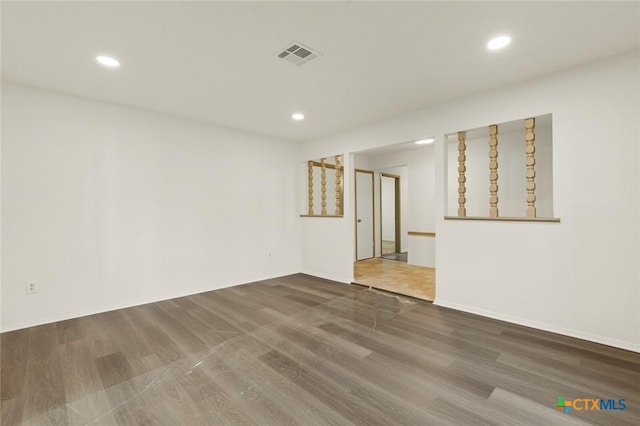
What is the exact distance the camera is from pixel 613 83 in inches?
96.0

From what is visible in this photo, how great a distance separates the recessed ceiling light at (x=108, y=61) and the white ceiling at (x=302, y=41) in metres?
0.07

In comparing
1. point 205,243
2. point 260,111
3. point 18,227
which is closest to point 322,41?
point 260,111

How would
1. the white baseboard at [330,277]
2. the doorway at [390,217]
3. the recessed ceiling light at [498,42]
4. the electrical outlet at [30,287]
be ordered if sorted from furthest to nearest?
the doorway at [390,217] → the white baseboard at [330,277] → the electrical outlet at [30,287] → the recessed ceiling light at [498,42]

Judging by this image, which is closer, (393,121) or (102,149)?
(102,149)

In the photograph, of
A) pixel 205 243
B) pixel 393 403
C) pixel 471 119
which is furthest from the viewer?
pixel 205 243

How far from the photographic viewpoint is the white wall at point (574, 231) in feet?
7.81

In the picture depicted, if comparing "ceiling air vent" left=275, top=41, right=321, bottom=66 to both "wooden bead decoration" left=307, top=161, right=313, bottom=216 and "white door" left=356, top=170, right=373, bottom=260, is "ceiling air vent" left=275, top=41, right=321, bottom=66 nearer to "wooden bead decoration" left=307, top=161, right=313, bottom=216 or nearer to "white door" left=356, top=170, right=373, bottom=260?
"wooden bead decoration" left=307, top=161, right=313, bottom=216

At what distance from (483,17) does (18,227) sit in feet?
14.9

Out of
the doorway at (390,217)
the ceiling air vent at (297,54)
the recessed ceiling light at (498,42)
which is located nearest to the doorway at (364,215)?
the doorway at (390,217)

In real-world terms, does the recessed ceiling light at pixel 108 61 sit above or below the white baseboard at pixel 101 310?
above

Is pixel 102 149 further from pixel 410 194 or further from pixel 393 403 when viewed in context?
pixel 410 194

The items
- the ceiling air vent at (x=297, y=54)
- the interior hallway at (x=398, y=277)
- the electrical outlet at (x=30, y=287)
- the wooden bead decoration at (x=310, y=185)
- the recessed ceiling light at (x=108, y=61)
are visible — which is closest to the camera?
the ceiling air vent at (x=297, y=54)

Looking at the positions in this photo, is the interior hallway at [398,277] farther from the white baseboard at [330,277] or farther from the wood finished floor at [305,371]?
the wood finished floor at [305,371]

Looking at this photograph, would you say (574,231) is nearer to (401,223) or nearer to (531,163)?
(531,163)
